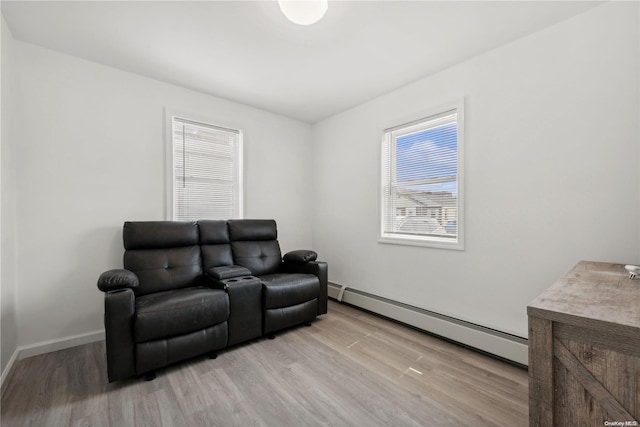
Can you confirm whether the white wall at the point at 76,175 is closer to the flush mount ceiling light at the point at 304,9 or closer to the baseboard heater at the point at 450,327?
the flush mount ceiling light at the point at 304,9

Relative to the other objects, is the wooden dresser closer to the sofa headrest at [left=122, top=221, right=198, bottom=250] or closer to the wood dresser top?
the wood dresser top

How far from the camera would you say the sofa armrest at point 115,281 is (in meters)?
1.95

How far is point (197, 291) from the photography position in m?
2.35

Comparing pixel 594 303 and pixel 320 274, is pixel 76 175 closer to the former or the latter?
pixel 320 274

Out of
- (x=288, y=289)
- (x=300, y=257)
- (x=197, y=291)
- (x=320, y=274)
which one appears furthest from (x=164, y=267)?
(x=320, y=274)

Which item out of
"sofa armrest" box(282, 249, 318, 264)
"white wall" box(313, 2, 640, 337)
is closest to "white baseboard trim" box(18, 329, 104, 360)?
"sofa armrest" box(282, 249, 318, 264)

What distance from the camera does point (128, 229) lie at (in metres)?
2.53

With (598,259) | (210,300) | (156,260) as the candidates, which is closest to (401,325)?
(598,259)

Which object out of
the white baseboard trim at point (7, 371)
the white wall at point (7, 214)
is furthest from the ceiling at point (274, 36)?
the white baseboard trim at point (7, 371)

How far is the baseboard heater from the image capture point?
2127mm

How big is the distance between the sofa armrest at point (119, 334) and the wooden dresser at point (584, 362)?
227 centimetres

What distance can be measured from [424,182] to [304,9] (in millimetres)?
2007

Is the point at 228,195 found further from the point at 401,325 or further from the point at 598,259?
the point at 598,259

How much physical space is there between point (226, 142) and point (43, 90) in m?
1.68
